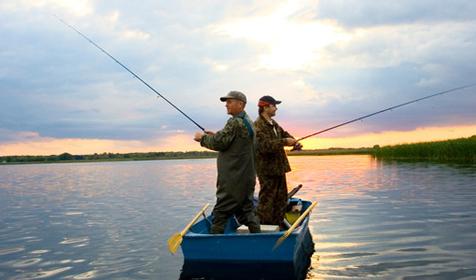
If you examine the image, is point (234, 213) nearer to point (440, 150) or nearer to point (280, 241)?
point (280, 241)

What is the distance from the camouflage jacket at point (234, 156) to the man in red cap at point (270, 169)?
3.65 feet

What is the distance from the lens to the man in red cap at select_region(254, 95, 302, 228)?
8.57 m

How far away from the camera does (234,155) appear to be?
730 cm

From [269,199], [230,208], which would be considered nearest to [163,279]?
[230,208]

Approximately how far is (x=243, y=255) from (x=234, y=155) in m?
1.50

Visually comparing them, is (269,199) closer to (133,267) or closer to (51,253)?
(133,267)

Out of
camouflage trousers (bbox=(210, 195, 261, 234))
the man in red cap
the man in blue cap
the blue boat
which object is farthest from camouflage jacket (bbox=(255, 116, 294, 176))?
the blue boat

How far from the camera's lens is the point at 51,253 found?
9891 millimetres

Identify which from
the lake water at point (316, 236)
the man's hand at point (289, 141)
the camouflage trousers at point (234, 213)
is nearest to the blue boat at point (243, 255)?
the camouflage trousers at point (234, 213)

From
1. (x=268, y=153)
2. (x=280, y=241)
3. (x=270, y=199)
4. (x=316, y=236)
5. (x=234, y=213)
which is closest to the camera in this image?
(x=280, y=241)

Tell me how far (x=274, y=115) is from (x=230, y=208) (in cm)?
213

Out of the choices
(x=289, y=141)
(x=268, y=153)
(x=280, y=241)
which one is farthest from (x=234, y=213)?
(x=289, y=141)

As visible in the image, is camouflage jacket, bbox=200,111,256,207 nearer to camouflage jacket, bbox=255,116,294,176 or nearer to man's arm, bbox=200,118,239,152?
man's arm, bbox=200,118,239,152

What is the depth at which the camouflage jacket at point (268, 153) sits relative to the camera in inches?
330
